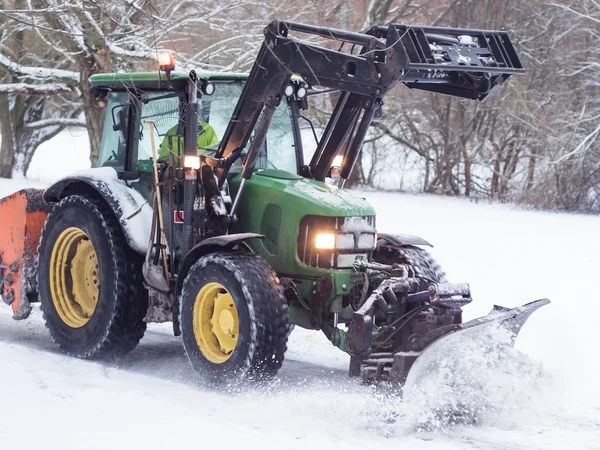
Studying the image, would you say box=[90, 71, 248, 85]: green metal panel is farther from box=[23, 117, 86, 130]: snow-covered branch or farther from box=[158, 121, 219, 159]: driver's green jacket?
box=[23, 117, 86, 130]: snow-covered branch

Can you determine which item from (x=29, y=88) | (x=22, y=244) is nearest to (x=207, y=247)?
(x=22, y=244)

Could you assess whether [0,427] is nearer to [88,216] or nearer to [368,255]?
[88,216]

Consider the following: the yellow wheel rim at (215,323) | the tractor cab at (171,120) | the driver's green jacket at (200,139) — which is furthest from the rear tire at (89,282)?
the yellow wheel rim at (215,323)

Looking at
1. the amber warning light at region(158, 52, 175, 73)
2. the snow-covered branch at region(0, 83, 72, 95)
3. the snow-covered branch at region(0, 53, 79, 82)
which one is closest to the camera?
the amber warning light at region(158, 52, 175, 73)

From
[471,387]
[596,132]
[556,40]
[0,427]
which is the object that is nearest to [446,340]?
[471,387]

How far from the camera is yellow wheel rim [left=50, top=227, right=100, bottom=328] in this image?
7531 millimetres

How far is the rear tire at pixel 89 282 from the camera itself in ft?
23.0

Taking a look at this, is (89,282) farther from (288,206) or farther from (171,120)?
(288,206)

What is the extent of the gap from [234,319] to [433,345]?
4.56 feet

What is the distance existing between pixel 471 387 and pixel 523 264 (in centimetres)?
703

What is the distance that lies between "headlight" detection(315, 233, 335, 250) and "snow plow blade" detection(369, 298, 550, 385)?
2.72 ft

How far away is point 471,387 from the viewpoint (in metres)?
5.68

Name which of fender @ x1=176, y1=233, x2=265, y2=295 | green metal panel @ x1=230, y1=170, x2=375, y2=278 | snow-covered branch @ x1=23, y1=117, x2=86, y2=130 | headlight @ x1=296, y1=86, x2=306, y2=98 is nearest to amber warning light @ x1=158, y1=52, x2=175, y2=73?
green metal panel @ x1=230, y1=170, x2=375, y2=278

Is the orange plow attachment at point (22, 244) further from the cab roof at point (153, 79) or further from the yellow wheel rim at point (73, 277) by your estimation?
the cab roof at point (153, 79)
